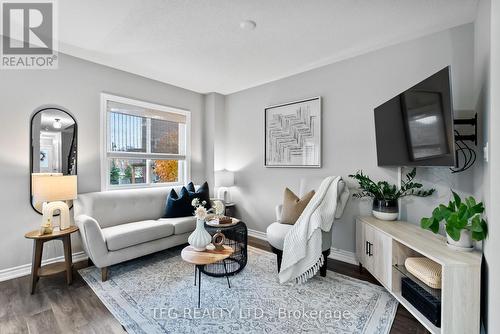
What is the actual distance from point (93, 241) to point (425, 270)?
2.88m

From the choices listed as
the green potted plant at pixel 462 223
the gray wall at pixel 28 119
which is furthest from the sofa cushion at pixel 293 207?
the gray wall at pixel 28 119

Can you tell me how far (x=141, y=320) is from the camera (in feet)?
5.94

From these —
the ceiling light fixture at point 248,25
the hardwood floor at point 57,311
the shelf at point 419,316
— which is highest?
the ceiling light fixture at point 248,25

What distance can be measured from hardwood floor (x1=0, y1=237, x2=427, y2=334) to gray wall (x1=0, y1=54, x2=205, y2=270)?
1.66 ft

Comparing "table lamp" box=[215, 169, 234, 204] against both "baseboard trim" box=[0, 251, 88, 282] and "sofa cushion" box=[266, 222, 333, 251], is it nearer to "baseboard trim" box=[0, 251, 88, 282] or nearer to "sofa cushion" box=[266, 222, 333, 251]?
"sofa cushion" box=[266, 222, 333, 251]

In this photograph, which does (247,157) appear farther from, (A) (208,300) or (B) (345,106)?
(A) (208,300)

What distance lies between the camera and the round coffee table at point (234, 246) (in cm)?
257

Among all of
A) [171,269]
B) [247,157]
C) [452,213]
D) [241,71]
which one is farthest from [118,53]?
[452,213]

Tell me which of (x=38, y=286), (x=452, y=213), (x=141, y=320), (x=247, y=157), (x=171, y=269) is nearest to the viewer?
(x=452, y=213)

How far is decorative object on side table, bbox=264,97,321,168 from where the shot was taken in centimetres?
323

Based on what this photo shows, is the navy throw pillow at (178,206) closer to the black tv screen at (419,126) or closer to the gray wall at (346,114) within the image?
the gray wall at (346,114)

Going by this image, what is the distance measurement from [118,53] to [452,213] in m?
3.62

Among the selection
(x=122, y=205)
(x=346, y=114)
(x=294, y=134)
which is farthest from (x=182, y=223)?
(x=346, y=114)

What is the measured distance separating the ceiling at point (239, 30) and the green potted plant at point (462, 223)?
167cm
